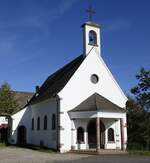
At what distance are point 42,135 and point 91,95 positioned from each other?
8.17m

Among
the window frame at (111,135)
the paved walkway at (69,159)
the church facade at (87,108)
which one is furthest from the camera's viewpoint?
A: the window frame at (111,135)

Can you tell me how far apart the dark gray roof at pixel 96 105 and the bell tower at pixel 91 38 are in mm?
4943

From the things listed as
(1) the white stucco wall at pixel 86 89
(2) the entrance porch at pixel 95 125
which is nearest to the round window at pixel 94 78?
(1) the white stucco wall at pixel 86 89

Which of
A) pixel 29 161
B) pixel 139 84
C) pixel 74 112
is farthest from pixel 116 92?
pixel 29 161

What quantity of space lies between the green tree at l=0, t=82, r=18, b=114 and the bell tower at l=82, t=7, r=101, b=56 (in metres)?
17.5

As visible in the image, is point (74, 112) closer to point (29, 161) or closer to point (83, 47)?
point (83, 47)

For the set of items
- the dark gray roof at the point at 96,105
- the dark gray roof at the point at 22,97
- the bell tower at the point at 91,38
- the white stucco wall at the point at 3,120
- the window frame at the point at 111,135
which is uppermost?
the bell tower at the point at 91,38

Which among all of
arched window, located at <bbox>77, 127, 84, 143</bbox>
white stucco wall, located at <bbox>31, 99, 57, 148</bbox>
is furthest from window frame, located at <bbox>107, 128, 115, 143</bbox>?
white stucco wall, located at <bbox>31, 99, 57, 148</bbox>

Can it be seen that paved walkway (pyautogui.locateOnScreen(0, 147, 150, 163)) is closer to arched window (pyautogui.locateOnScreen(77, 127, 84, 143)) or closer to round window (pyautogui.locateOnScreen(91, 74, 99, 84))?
arched window (pyautogui.locateOnScreen(77, 127, 84, 143))

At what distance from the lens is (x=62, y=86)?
3177 centimetres

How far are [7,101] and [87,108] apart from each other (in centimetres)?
1934

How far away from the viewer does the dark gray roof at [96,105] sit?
29347mm

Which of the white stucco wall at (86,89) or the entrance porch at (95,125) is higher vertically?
the white stucco wall at (86,89)

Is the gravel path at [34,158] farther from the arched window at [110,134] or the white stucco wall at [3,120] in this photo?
the white stucco wall at [3,120]
